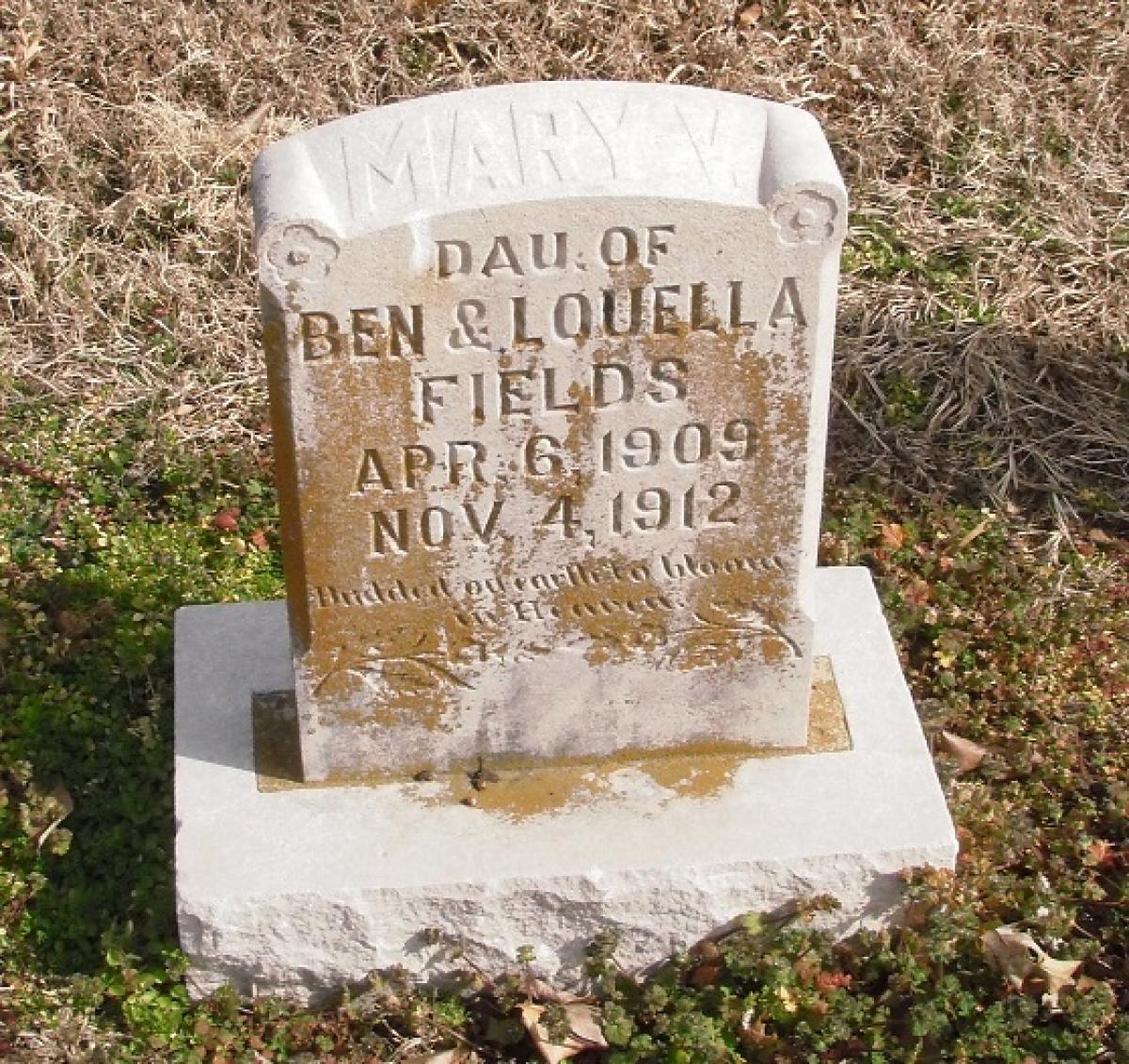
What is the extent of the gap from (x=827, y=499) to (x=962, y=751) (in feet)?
4.36

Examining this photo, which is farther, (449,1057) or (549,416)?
(449,1057)

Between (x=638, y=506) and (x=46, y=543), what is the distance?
2.49 meters

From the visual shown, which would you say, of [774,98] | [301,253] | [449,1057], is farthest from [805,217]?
[774,98]

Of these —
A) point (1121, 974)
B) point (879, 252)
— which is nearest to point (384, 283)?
point (1121, 974)

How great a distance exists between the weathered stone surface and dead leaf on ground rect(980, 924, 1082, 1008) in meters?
0.70

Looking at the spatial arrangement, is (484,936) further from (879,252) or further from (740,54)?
(740,54)

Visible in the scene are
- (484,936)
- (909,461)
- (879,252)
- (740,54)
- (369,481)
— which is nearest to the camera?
(369,481)

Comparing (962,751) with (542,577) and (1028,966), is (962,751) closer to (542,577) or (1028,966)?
(1028,966)

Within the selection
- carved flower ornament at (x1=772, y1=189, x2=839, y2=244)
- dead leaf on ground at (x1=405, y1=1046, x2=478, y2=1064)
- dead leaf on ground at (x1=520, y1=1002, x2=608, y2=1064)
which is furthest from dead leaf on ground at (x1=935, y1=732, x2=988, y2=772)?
carved flower ornament at (x1=772, y1=189, x2=839, y2=244)

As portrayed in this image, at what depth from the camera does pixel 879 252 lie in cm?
688

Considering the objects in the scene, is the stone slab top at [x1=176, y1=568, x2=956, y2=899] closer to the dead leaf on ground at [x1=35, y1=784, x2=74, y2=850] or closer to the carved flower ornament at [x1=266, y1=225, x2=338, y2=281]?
the dead leaf on ground at [x1=35, y1=784, x2=74, y2=850]

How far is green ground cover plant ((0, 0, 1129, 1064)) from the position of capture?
407cm

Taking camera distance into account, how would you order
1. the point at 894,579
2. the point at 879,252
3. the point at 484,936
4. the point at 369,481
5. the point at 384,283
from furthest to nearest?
the point at 879,252 → the point at 894,579 → the point at 484,936 → the point at 369,481 → the point at 384,283

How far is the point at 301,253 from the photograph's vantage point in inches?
132
